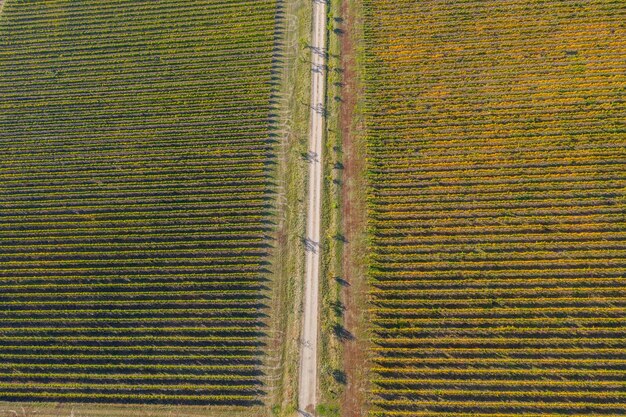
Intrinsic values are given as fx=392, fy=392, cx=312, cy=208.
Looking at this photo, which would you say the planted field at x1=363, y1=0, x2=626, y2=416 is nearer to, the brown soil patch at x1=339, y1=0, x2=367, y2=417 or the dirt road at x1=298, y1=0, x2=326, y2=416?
the brown soil patch at x1=339, y1=0, x2=367, y2=417

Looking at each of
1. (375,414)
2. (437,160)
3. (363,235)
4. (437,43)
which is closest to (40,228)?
A: (363,235)

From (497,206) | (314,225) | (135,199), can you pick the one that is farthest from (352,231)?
(135,199)

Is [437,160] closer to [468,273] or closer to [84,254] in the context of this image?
[468,273]

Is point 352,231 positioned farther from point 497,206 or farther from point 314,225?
point 497,206

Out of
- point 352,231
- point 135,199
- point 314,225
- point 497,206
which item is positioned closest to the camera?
point 497,206

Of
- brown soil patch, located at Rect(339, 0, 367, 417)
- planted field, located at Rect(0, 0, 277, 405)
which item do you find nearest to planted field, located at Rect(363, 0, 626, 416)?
brown soil patch, located at Rect(339, 0, 367, 417)

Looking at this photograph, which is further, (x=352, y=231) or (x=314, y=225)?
(x=314, y=225)
